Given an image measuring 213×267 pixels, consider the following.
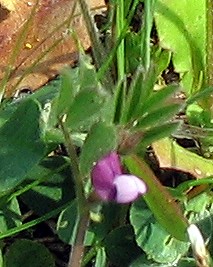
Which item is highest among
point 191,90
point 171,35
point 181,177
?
point 171,35

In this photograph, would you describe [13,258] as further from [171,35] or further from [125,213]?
[171,35]

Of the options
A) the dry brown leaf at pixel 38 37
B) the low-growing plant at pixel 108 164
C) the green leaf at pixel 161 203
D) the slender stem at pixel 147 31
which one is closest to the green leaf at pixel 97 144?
the low-growing plant at pixel 108 164

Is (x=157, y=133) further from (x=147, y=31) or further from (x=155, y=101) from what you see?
(x=147, y=31)

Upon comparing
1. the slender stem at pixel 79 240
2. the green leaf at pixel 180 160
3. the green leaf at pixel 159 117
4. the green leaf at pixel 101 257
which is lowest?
the green leaf at pixel 101 257

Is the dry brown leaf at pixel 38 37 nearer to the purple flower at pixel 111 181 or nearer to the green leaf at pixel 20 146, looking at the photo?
the green leaf at pixel 20 146

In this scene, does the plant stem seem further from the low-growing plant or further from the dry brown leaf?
the dry brown leaf

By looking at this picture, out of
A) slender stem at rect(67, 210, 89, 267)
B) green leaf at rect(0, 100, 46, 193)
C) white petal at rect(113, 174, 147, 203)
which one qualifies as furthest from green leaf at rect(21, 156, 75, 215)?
white petal at rect(113, 174, 147, 203)

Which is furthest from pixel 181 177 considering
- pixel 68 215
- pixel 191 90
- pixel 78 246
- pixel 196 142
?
pixel 78 246

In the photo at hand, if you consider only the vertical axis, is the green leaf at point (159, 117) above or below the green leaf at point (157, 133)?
above
